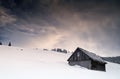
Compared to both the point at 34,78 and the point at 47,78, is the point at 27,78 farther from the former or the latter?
the point at 47,78

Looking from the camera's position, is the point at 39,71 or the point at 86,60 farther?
the point at 86,60

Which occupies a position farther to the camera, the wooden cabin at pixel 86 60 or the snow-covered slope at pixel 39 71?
the wooden cabin at pixel 86 60

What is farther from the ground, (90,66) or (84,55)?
(84,55)

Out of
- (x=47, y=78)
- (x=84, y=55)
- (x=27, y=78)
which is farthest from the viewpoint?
(x=84, y=55)

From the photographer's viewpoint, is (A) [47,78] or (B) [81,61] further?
(B) [81,61]

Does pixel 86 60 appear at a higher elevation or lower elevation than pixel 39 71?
higher

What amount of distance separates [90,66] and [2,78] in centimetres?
2729

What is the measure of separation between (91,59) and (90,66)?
1785mm

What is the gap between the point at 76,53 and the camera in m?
41.5

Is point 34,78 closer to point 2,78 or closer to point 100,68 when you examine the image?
point 2,78

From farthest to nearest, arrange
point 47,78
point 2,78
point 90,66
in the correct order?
point 90,66 → point 47,78 → point 2,78

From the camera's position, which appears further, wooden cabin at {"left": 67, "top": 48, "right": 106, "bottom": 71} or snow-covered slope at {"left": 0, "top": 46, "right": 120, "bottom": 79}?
wooden cabin at {"left": 67, "top": 48, "right": 106, "bottom": 71}

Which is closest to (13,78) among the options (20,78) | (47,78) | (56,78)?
(20,78)

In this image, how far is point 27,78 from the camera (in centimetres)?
1368
